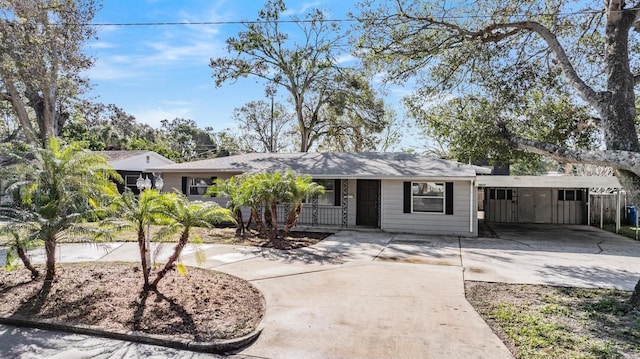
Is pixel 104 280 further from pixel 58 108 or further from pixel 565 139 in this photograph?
pixel 58 108

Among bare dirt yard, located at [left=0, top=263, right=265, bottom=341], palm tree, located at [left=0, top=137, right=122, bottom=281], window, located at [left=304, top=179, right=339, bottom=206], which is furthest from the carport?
palm tree, located at [left=0, top=137, right=122, bottom=281]

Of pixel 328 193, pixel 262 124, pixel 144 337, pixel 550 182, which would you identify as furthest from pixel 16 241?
pixel 262 124

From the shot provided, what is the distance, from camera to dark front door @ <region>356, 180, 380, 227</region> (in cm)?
1441

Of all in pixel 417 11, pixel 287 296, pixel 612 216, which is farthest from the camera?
pixel 612 216

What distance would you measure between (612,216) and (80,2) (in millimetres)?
24819

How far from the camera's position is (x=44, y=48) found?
13891 millimetres

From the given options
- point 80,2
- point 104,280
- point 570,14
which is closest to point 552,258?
point 570,14

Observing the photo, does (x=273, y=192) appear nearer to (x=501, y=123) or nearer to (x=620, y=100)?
(x=501, y=123)

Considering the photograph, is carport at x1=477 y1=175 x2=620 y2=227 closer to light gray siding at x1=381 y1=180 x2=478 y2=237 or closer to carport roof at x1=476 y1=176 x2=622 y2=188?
carport roof at x1=476 y1=176 x2=622 y2=188

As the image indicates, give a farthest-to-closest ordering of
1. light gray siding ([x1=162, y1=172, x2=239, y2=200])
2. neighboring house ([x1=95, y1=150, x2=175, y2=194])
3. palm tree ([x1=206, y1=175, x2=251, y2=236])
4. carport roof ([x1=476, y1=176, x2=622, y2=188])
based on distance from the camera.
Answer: neighboring house ([x1=95, y1=150, x2=175, y2=194]) → light gray siding ([x1=162, y1=172, x2=239, y2=200]) → carport roof ([x1=476, y1=176, x2=622, y2=188]) → palm tree ([x1=206, y1=175, x2=251, y2=236])

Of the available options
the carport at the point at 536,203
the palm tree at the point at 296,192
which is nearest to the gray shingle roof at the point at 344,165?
the palm tree at the point at 296,192

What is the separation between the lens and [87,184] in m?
6.01

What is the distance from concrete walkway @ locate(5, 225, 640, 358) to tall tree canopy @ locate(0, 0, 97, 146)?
778 cm

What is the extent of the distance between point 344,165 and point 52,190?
10510mm
